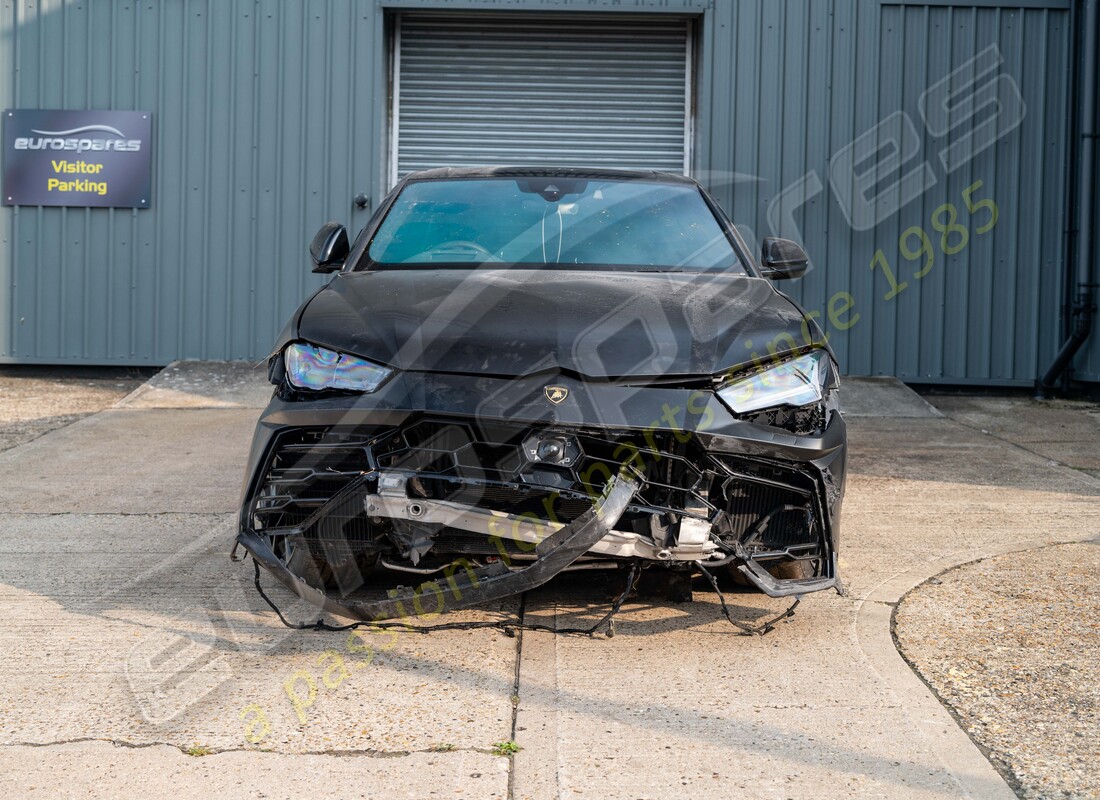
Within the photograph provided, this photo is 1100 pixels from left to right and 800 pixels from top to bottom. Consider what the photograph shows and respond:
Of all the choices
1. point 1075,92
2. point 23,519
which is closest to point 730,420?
point 23,519

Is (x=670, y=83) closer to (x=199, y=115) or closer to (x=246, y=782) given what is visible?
(x=199, y=115)

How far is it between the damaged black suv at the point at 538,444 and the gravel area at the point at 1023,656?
48cm

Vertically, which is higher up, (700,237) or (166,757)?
(700,237)

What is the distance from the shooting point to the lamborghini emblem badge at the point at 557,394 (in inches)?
128

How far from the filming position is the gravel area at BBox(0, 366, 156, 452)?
27.4ft

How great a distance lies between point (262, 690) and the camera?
315cm

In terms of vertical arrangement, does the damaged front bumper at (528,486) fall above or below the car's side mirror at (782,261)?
below

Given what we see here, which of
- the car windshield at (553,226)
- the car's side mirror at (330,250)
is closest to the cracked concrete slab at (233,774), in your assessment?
the car windshield at (553,226)

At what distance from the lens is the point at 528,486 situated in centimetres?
322

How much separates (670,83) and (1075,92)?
3.66 m

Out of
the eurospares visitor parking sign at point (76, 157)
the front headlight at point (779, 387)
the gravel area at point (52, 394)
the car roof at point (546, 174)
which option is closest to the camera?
the front headlight at point (779, 387)

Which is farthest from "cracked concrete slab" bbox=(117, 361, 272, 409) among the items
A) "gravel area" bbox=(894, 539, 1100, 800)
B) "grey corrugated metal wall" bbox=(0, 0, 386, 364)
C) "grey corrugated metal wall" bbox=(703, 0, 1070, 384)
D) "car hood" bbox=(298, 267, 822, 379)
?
"gravel area" bbox=(894, 539, 1100, 800)

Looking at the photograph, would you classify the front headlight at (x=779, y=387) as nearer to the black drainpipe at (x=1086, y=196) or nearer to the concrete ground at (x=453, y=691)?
the concrete ground at (x=453, y=691)

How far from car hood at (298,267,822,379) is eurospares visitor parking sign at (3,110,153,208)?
7.36 meters
